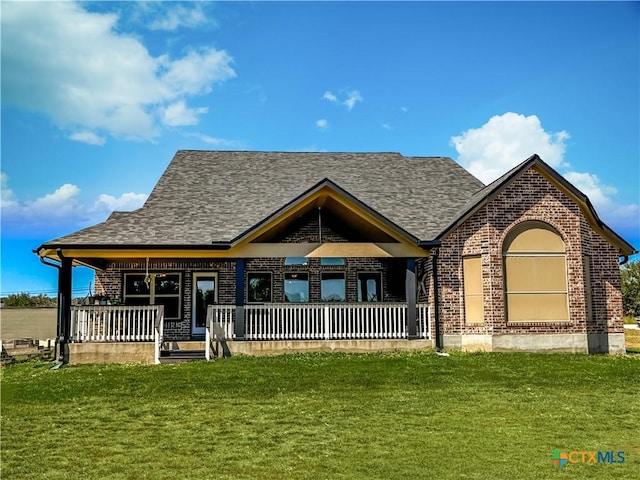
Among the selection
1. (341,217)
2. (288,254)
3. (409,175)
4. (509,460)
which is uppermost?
(409,175)

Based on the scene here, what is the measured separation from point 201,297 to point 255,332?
387 cm

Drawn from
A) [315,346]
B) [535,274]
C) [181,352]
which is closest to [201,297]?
[181,352]

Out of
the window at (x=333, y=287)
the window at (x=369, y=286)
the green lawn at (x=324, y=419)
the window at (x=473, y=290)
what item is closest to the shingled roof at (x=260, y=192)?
the window at (x=473, y=290)

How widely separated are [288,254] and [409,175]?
26.7 ft

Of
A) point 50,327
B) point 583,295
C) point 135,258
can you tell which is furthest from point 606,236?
point 50,327

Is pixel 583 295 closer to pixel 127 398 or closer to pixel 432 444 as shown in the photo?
pixel 432 444

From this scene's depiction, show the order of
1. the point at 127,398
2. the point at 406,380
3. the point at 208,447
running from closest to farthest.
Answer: the point at 208,447 < the point at 127,398 < the point at 406,380

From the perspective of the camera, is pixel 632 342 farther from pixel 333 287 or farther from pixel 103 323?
pixel 103 323

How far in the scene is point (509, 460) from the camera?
7160mm

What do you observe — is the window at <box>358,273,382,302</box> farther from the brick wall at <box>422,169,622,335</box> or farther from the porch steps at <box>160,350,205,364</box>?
the porch steps at <box>160,350,205,364</box>

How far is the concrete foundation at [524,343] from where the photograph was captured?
51.9 ft

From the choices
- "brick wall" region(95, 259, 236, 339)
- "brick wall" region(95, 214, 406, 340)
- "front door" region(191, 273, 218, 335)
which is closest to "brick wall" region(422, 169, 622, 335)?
"brick wall" region(95, 214, 406, 340)

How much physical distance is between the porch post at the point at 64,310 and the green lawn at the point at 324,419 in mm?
918

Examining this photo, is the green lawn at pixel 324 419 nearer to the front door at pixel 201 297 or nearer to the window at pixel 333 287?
the front door at pixel 201 297
